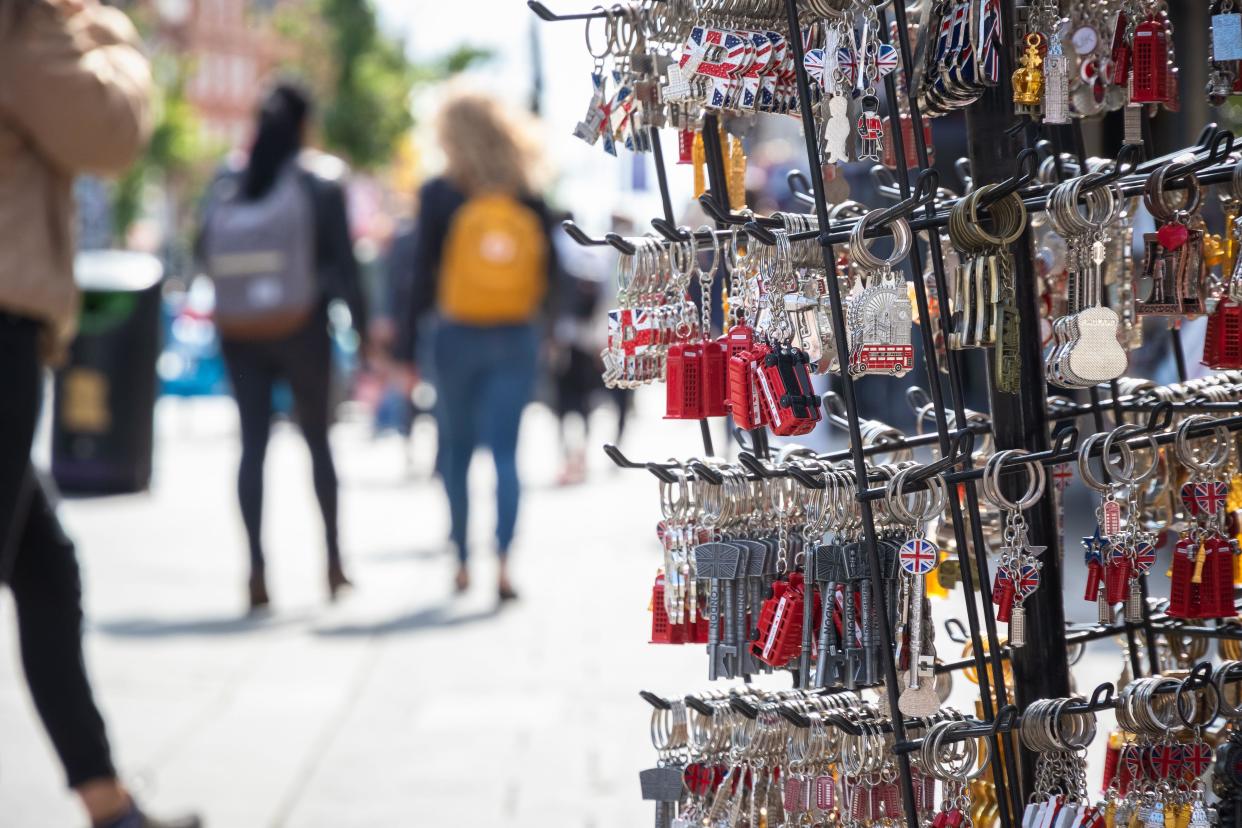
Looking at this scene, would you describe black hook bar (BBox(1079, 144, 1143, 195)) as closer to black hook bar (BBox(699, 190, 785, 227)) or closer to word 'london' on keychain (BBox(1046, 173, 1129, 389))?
word 'london' on keychain (BBox(1046, 173, 1129, 389))

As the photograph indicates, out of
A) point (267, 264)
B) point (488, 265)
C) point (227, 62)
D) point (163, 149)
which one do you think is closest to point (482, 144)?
point (488, 265)

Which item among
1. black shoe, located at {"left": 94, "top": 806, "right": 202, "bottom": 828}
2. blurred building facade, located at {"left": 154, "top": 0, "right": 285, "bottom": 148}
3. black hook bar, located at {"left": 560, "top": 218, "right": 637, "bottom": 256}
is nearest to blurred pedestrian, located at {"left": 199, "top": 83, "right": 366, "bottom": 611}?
black shoe, located at {"left": 94, "top": 806, "right": 202, "bottom": 828}

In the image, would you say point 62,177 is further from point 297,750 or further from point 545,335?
point 545,335

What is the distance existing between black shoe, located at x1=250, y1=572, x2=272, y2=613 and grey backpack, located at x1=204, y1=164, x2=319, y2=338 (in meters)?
0.96

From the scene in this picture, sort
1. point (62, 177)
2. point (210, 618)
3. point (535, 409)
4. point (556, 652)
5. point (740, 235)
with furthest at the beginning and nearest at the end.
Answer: point (535, 409) → point (210, 618) → point (556, 652) → point (62, 177) → point (740, 235)

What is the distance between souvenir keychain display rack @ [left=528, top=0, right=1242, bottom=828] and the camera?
71.6 inches

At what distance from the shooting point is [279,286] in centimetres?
610

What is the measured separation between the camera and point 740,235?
2.05 m

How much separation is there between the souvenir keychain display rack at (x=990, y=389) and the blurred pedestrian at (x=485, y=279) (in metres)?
4.07

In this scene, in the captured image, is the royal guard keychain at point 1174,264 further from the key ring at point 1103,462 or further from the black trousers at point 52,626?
the black trousers at point 52,626

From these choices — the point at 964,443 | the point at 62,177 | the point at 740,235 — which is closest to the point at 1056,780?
the point at 964,443

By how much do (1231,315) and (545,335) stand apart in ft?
16.5

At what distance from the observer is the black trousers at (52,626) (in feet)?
10.1

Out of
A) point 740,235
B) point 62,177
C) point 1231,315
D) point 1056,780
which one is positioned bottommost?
point 1056,780
